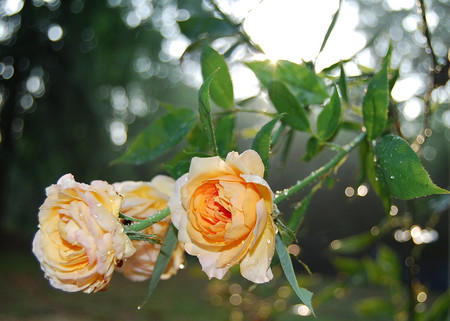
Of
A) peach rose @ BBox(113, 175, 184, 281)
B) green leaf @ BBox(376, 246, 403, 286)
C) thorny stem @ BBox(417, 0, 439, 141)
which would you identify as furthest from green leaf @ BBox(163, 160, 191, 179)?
green leaf @ BBox(376, 246, 403, 286)

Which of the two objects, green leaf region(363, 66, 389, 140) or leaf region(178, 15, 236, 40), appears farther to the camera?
leaf region(178, 15, 236, 40)

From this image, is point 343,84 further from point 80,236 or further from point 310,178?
point 80,236

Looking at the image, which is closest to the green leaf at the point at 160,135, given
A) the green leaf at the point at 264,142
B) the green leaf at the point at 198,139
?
the green leaf at the point at 198,139

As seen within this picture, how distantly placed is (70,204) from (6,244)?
7.33 meters

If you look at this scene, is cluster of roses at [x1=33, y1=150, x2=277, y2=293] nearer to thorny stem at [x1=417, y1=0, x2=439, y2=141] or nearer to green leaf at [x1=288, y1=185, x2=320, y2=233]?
green leaf at [x1=288, y1=185, x2=320, y2=233]

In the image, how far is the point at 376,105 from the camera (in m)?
0.29

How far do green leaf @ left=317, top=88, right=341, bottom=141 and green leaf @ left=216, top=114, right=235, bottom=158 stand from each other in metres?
0.06

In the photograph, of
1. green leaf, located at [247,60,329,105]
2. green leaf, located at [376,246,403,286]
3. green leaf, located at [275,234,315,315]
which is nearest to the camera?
green leaf, located at [275,234,315,315]

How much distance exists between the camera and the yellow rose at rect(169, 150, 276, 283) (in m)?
0.22

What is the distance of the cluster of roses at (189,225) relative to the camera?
225 millimetres

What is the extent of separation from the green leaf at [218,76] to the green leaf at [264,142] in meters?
0.06

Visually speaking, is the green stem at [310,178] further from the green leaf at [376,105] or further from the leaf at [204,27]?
the leaf at [204,27]

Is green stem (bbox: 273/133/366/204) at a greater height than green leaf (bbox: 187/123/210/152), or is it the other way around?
green stem (bbox: 273/133/366/204)

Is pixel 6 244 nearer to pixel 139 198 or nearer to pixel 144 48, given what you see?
pixel 144 48
